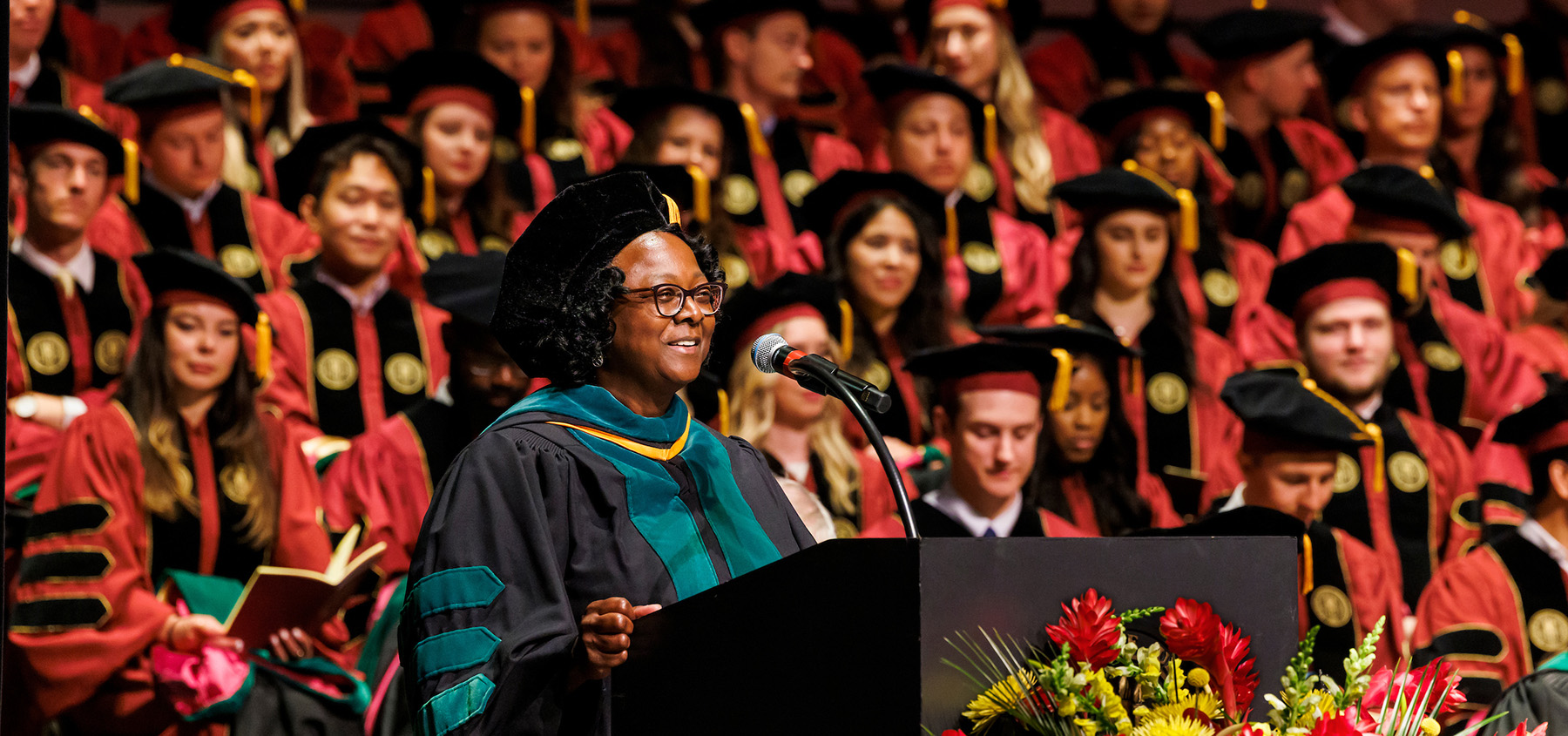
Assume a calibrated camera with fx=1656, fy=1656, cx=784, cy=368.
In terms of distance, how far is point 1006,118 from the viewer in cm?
603

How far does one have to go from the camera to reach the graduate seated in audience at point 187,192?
15.9 ft

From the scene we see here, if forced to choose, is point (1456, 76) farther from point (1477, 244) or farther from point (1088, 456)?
point (1088, 456)

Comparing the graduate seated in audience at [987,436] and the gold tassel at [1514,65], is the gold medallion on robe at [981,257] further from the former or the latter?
the gold tassel at [1514,65]

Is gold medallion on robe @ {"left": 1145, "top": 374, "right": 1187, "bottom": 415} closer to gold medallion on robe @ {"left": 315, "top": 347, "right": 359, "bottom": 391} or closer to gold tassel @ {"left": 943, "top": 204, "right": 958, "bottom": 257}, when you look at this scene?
gold tassel @ {"left": 943, "top": 204, "right": 958, "bottom": 257}

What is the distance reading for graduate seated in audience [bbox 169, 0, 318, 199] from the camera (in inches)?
209

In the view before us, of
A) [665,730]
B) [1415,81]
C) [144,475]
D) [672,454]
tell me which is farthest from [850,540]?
[1415,81]

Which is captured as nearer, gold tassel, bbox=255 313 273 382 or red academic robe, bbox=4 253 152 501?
gold tassel, bbox=255 313 273 382

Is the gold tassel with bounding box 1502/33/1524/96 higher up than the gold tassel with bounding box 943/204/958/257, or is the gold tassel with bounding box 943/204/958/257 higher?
the gold tassel with bounding box 1502/33/1524/96

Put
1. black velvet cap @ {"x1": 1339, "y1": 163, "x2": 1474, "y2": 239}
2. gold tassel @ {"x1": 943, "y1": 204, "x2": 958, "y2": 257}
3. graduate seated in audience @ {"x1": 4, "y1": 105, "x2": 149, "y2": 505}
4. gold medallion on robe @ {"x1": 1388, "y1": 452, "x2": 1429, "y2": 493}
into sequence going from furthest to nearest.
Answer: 1. black velvet cap @ {"x1": 1339, "y1": 163, "x2": 1474, "y2": 239}
2. gold tassel @ {"x1": 943, "y1": 204, "x2": 958, "y2": 257}
3. gold medallion on robe @ {"x1": 1388, "y1": 452, "x2": 1429, "y2": 493}
4. graduate seated in audience @ {"x1": 4, "y1": 105, "x2": 149, "y2": 505}

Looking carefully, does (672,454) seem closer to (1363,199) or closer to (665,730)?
(665,730)

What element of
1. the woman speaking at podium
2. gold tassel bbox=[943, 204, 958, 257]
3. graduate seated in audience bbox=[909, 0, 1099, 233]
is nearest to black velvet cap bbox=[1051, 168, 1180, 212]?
gold tassel bbox=[943, 204, 958, 257]

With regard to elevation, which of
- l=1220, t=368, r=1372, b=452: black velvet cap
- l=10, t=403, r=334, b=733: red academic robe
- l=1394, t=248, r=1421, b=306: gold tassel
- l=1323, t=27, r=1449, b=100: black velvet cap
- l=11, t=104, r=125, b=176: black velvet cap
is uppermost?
l=1323, t=27, r=1449, b=100: black velvet cap

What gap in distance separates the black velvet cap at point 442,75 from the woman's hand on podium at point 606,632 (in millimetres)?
3847

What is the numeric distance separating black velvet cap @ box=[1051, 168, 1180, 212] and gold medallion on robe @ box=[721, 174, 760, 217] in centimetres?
106
